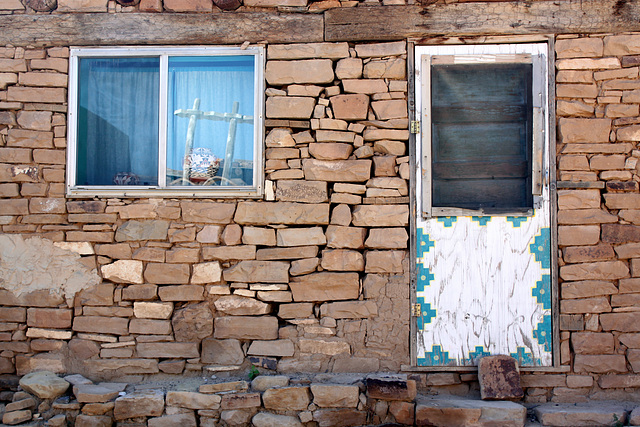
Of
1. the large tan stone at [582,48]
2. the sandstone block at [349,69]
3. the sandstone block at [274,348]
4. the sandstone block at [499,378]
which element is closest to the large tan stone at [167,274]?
the sandstone block at [274,348]

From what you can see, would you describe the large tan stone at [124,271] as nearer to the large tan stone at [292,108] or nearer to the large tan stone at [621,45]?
the large tan stone at [292,108]

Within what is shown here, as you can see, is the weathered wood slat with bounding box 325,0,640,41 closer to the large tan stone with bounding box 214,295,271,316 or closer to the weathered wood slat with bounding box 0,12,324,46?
the weathered wood slat with bounding box 0,12,324,46

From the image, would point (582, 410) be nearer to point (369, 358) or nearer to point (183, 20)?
point (369, 358)

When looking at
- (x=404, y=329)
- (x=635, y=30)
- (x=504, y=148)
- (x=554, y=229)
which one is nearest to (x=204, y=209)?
(x=404, y=329)

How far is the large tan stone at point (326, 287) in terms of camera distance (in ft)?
13.3

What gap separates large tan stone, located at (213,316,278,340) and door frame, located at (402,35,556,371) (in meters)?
1.14

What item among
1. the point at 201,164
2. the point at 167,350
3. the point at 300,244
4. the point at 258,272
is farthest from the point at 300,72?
the point at 167,350

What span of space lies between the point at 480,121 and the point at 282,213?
1.85 meters

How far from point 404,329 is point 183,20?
3198 millimetres

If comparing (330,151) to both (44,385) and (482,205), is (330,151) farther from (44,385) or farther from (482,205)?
(44,385)

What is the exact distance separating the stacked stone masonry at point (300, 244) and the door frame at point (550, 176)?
51mm

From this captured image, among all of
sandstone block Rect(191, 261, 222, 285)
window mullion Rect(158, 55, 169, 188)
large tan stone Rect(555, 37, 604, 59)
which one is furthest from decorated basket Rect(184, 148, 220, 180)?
large tan stone Rect(555, 37, 604, 59)

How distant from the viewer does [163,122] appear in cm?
430

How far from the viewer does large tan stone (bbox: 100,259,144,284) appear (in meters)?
4.16
